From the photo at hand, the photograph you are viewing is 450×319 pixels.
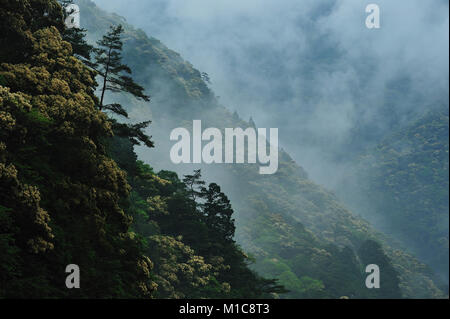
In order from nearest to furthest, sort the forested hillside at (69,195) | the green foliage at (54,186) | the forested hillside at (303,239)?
the green foliage at (54,186), the forested hillside at (69,195), the forested hillside at (303,239)

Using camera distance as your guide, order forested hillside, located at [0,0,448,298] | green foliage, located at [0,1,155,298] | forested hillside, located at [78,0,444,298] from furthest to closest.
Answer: forested hillside, located at [78,0,444,298]
forested hillside, located at [0,0,448,298]
green foliage, located at [0,1,155,298]

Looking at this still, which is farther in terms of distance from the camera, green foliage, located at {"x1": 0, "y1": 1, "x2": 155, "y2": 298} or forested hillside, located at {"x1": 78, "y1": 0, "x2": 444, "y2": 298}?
forested hillside, located at {"x1": 78, "y1": 0, "x2": 444, "y2": 298}

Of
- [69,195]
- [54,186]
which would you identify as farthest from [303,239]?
[54,186]

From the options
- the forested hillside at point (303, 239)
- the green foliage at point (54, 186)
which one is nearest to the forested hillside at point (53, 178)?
the green foliage at point (54, 186)

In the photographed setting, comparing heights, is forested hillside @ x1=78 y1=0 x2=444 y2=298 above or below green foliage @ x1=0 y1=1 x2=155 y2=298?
above

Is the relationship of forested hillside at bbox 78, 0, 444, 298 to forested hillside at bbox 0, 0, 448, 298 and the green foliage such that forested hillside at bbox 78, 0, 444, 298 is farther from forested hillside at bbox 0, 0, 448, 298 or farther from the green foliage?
the green foliage

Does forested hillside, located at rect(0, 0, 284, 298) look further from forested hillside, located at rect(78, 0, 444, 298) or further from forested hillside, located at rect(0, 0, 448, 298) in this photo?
forested hillside, located at rect(78, 0, 444, 298)

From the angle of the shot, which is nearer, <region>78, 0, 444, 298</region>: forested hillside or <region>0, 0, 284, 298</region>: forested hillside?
<region>0, 0, 284, 298</region>: forested hillside

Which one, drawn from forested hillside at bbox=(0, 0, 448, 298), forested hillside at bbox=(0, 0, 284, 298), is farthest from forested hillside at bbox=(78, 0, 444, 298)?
forested hillside at bbox=(0, 0, 284, 298)

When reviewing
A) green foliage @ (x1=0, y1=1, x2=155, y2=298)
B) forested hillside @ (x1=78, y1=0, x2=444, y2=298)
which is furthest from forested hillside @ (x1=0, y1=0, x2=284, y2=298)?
forested hillside @ (x1=78, y1=0, x2=444, y2=298)

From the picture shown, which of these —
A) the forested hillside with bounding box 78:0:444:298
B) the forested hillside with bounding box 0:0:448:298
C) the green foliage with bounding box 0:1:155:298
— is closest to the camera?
the green foliage with bounding box 0:1:155:298

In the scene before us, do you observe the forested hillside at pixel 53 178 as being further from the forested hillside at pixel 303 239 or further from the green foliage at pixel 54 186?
the forested hillside at pixel 303 239
